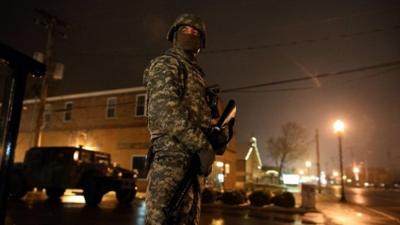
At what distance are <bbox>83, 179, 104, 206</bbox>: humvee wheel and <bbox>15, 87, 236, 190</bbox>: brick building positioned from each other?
37.1ft

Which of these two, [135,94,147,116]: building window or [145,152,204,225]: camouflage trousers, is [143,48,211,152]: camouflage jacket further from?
[135,94,147,116]: building window

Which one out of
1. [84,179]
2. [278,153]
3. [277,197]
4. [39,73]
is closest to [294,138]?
[278,153]

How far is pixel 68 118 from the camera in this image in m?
30.7

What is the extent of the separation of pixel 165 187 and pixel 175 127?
0.41 meters

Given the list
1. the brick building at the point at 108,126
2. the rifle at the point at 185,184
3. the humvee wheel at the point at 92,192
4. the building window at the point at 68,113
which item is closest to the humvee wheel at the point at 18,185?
the humvee wheel at the point at 92,192

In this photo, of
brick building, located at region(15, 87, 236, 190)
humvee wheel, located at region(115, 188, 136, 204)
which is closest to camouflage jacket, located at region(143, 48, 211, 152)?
humvee wheel, located at region(115, 188, 136, 204)

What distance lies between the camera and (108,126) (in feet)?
92.3

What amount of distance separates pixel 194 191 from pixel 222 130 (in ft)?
1.58

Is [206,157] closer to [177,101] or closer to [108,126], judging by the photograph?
[177,101]

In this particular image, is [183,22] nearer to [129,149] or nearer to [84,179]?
[84,179]

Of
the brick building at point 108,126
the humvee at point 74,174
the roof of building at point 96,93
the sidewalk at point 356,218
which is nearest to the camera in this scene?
the sidewalk at point 356,218

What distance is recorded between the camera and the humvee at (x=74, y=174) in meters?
13.0

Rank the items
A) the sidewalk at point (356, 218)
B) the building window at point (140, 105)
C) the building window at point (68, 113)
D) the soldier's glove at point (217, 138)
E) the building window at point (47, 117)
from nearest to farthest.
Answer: the soldier's glove at point (217, 138), the sidewalk at point (356, 218), the building window at point (140, 105), the building window at point (68, 113), the building window at point (47, 117)

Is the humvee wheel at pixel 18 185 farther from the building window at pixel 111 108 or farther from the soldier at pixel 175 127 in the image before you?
the building window at pixel 111 108
